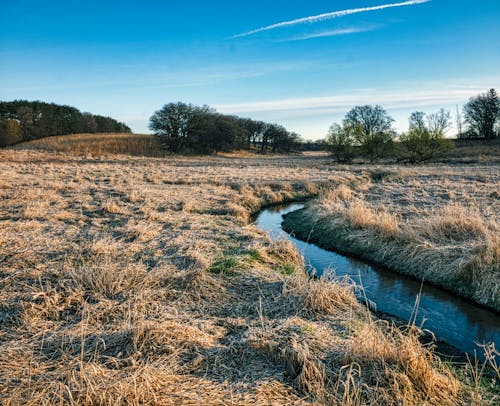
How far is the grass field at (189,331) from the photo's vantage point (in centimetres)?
346

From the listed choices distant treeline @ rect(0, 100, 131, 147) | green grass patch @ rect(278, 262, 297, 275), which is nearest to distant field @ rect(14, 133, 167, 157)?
distant treeline @ rect(0, 100, 131, 147)

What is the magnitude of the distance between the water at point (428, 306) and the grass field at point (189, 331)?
2.72 feet

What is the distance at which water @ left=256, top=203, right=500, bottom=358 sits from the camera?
18.6 feet

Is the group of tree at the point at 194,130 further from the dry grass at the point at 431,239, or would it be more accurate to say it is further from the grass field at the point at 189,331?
the grass field at the point at 189,331

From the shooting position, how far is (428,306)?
269 inches

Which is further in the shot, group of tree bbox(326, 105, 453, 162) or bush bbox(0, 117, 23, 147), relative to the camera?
bush bbox(0, 117, 23, 147)

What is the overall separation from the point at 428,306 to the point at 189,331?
16.1 ft

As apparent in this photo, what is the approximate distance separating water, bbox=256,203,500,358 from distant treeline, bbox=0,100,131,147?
6038cm

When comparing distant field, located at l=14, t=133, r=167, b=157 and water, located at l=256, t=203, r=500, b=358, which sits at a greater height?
distant field, located at l=14, t=133, r=167, b=157

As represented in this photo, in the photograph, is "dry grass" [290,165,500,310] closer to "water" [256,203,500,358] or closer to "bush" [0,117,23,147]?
"water" [256,203,500,358]

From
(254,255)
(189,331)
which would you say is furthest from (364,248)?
(189,331)

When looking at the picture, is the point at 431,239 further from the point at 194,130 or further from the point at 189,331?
the point at 194,130

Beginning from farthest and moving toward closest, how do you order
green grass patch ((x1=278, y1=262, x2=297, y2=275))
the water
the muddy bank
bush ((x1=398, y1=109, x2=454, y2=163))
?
1. bush ((x1=398, y1=109, x2=454, y2=163))
2. green grass patch ((x1=278, y1=262, x2=297, y2=275))
3. the muddy bank
4. the water

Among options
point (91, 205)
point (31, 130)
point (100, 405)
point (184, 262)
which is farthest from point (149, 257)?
point (31, 130)
